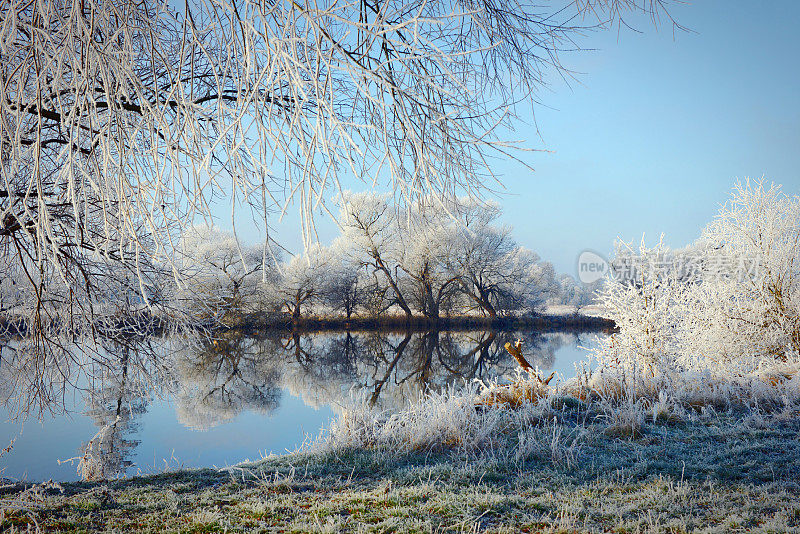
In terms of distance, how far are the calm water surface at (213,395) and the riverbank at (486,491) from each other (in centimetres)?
134

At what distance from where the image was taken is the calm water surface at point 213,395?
6324 millimetres

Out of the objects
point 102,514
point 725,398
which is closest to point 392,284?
point 725,398

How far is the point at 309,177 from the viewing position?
4.67ft

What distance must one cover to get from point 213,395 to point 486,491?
10076 millimetres

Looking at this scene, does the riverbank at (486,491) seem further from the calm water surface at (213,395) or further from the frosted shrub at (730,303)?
the frosted shrub at (730,303)

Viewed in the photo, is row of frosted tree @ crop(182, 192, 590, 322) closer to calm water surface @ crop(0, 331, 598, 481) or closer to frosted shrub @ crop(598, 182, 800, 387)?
calm water surface @ crop(0, 331, 598, 481)

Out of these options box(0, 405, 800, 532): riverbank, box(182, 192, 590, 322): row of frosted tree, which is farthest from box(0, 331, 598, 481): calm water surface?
box(182, 192, 590, 322): row of frosted tree

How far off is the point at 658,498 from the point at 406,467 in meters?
2.16

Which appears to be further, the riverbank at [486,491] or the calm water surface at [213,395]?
the calm water surface at [213,395]

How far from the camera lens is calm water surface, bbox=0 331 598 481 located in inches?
249

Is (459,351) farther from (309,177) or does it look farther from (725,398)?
(309,177)

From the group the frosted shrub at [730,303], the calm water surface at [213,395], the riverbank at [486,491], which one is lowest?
the calm water surface at [213,395]

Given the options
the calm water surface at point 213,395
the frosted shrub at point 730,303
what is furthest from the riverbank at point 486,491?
the frosted shrub at point 730,303

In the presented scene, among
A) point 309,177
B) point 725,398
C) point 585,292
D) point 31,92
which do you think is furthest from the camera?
point 585,292
